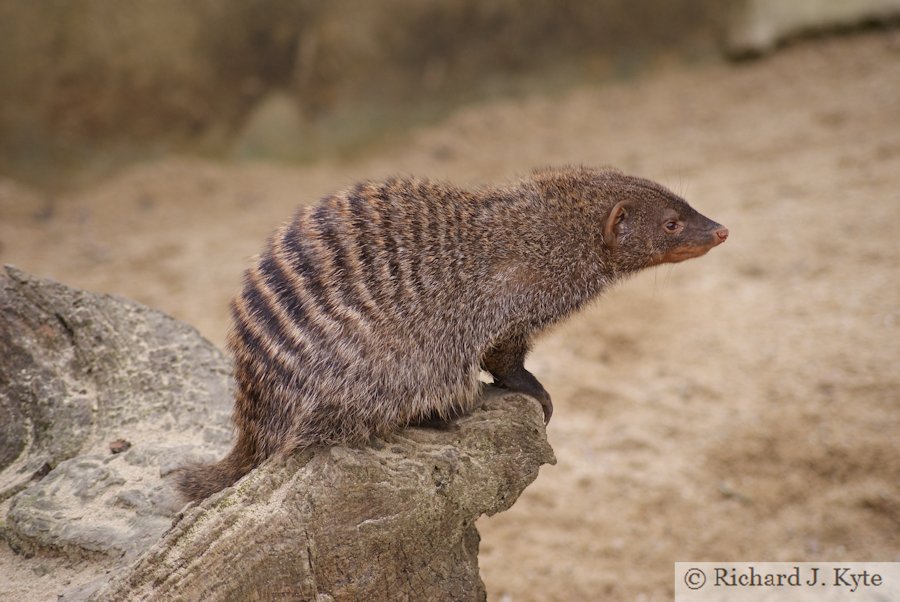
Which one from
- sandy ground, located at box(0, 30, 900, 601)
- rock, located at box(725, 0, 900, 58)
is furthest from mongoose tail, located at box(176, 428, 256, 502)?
rock, located at box(725, 0, 900, 58)

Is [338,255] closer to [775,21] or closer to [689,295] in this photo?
[689,295]

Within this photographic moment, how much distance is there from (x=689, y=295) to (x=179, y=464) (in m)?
2.51

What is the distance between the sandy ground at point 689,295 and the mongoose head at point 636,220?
10.7 inches

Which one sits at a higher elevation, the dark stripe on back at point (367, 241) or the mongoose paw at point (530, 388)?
the dark stripe on back at point (367, 241)

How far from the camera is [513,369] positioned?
1948mm

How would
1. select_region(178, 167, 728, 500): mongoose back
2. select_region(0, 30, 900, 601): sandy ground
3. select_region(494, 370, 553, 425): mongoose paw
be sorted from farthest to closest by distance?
select_region(0, 30, 900, 601): sandy ground → select_region(494, 370, 553, 425): mongoose paw → select_region(178, 167, 728, 500): mongoose back

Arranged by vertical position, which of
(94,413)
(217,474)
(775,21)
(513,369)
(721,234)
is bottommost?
(217,474)

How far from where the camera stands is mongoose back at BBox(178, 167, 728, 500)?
68.0 inches

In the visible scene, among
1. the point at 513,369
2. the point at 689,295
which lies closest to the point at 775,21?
the point at 689,295

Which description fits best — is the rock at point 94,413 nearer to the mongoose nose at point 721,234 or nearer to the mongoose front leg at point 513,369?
the mongoose front leg at point 513,369

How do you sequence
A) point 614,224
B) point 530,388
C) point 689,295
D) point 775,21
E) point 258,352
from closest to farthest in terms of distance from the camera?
point 258,352 < point 530,388 < point 614,224 < point 689,295 < point 775,21

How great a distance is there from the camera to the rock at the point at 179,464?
1.55 m

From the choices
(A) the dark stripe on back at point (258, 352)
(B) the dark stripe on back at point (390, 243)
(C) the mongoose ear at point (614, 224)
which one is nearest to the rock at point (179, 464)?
(A) the dark stripe on back at point (258, 352)

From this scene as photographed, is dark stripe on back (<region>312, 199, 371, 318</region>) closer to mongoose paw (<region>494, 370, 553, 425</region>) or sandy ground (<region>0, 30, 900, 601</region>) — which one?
mongoose paw (<region>494, 370, 553, 425</region>)
